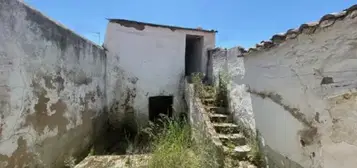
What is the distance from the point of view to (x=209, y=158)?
4121mm

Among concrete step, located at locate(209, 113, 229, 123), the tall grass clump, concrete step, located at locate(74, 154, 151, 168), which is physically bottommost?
concrete step, located at locate(74, 154, 151, 168)

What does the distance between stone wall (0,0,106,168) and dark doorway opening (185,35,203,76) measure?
462cm

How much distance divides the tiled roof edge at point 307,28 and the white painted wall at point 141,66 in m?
4.89

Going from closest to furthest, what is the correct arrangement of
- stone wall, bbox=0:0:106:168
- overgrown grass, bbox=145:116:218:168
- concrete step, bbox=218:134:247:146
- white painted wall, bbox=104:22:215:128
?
stone wall, bbox=0:0:106:168, overgrown grass, bbox=145:116:218:168, concrete step, bbox=218:134:247:146, white painted wall, bbox=104:22:215:128

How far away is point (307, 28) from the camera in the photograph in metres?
3.04

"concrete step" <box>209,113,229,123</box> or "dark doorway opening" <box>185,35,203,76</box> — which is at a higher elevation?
"dark doorway opening" <box>185,35,203,76</box>

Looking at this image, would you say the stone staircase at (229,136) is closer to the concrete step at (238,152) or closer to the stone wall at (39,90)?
the concrete step at (238,152)

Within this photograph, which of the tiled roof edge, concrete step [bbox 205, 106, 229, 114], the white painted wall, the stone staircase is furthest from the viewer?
the white painted wall

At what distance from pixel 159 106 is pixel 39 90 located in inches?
236

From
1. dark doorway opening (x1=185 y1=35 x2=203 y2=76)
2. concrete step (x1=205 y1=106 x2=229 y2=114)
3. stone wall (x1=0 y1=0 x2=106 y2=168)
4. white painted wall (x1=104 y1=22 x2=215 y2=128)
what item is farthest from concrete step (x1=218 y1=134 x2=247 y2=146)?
dark doorway opening (x1=185 y1=35 x2=203 y2=76)

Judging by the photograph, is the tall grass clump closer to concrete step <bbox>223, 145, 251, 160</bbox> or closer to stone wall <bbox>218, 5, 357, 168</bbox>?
concrete step <bbox>223, 145, 251, 160</bbox>

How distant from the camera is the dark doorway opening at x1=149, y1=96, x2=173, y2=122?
30.8 feet

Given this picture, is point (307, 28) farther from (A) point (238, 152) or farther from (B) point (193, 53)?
(B) point (193, 53)

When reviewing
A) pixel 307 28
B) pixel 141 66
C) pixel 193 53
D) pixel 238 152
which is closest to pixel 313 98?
pixel 307 28
